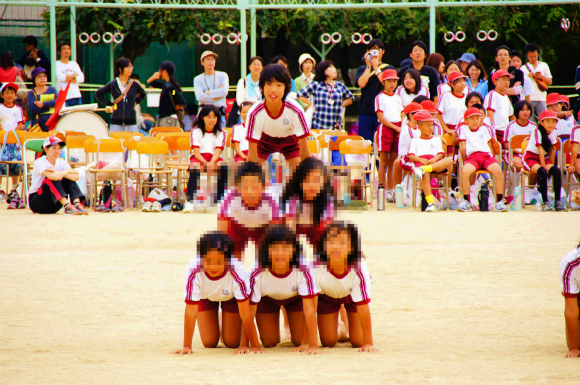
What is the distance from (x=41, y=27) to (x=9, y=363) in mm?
19372

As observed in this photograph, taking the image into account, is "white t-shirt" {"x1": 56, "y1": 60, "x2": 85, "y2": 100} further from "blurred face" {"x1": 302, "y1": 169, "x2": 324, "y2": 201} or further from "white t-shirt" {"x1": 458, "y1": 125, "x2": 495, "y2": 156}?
"blurred face" {"x1": 302, "y1": 169, "x2": 324, "y2": 201}

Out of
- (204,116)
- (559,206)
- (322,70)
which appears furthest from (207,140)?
(559,206)

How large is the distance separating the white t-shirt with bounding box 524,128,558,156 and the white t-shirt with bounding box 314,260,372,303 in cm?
770

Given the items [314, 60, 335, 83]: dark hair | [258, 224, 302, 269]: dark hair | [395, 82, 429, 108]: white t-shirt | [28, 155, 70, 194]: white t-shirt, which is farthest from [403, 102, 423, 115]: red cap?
[258, 224, 302, 269]: dark hair

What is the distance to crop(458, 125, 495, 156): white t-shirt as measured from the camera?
39.6ft

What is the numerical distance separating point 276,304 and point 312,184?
0.78 metres

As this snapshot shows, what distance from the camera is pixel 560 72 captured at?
22.9 metres

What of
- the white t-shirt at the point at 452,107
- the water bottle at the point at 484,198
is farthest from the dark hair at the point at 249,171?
the white t-shirt at the point at 452,107

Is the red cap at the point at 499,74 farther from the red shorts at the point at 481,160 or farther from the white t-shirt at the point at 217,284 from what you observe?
the white t-shirt at the point at 217,284

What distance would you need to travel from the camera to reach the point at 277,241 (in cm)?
491

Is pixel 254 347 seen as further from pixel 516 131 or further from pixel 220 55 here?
pixel 220 55

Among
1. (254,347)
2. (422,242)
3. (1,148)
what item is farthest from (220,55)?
(254,347)

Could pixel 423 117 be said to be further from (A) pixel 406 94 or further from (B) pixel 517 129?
(B) pixel 517 129

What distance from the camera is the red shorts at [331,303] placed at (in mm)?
5145
